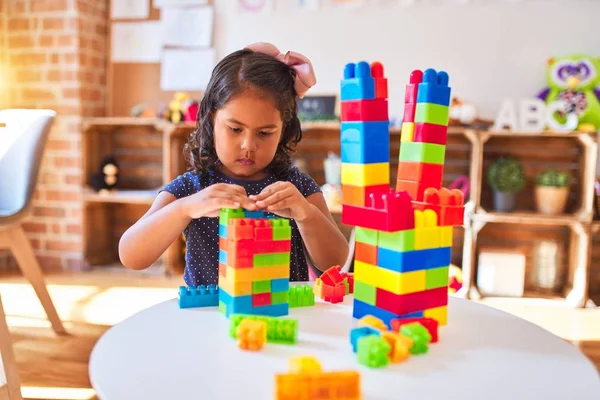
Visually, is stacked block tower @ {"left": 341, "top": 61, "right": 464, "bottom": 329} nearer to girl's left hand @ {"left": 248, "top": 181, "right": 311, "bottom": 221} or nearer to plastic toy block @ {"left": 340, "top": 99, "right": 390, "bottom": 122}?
plastic toy block @ {"left": 340, "top": 99, "right": 390, "bottom": 122}

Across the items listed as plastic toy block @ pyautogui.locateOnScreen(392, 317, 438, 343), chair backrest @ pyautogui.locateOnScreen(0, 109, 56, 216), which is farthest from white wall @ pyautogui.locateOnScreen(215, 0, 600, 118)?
plastic toy block @ pyautogui.locateOnScreen(392, 317, 438, 343)

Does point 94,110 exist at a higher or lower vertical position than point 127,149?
higher

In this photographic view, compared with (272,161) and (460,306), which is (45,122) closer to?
(272,161)

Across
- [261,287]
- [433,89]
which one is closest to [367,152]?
[433,89]

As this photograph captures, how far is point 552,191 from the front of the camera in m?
2.69

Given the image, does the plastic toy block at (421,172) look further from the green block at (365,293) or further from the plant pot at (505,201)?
the plant pot at (505,201)

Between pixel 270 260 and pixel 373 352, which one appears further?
pixel 270 260

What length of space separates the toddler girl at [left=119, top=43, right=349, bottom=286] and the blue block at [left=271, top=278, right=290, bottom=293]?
0.11 meters

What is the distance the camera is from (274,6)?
3.09 meters

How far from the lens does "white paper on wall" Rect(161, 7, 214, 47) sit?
3180 mm

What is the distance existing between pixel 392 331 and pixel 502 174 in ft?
7.51

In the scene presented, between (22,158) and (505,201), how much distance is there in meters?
2.18

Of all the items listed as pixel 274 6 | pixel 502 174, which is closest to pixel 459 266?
pixel 502 174

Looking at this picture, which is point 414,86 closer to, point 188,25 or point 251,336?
point 251,336
